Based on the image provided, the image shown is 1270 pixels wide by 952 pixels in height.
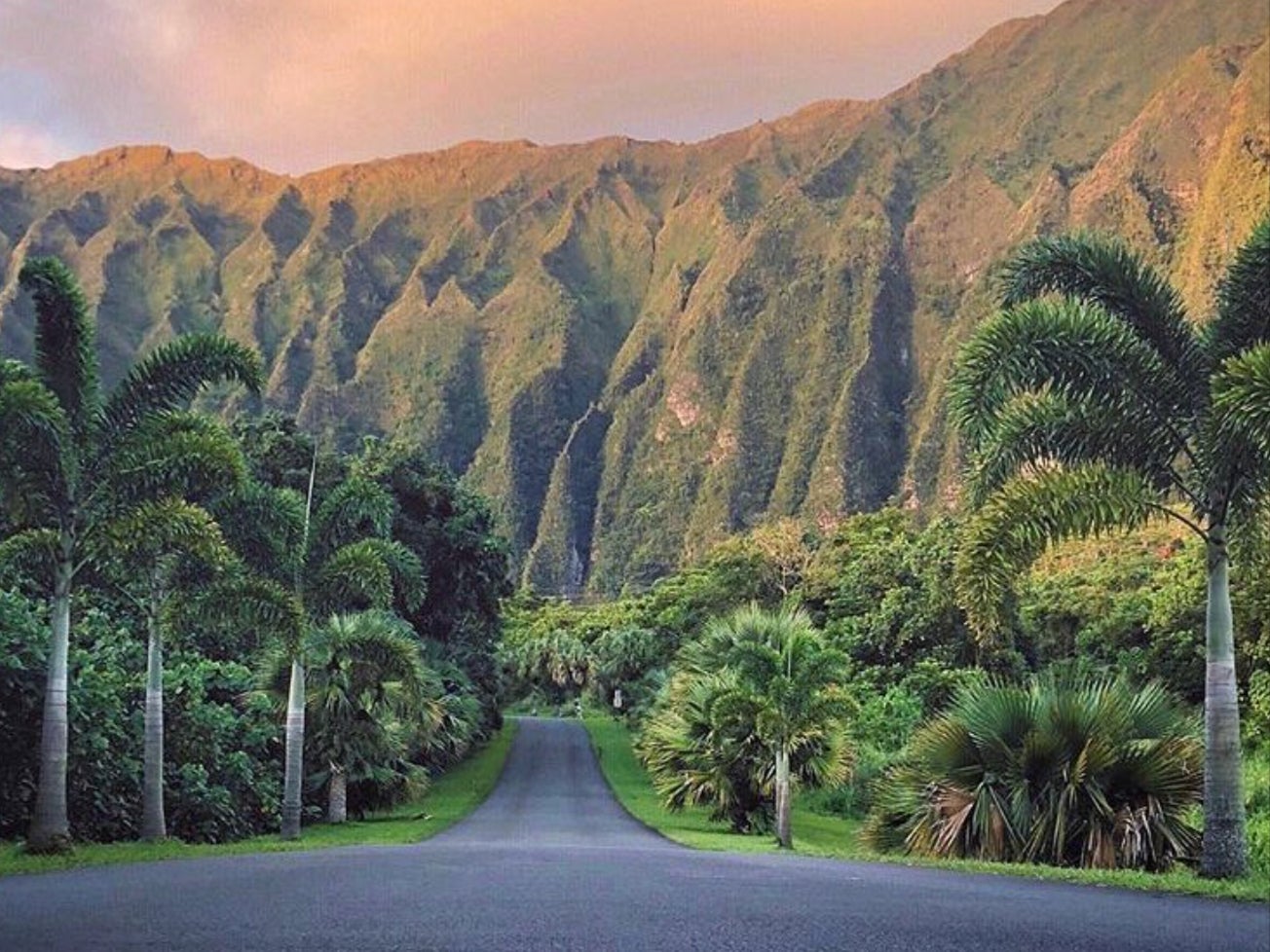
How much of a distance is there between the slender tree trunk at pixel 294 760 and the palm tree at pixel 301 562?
18mm

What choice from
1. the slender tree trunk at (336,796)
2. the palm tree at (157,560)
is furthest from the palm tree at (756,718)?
the palm tree at (157,560)

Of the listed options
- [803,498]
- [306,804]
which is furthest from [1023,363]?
[803,498]

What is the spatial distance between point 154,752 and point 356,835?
249 inches

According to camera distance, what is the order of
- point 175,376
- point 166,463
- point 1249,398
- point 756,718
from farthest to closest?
point 756,718 < point 175,376 < point 166,463 < point 1249,398

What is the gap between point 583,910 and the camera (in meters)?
9.05

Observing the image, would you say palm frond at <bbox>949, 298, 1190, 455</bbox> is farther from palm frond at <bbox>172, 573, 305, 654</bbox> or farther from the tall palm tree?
palm frond at <bbox>172, 573, 305, 654</bbox>

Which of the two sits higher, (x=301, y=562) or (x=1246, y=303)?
(x=1246, y=303)

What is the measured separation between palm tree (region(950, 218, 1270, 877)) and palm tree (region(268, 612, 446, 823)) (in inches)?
623

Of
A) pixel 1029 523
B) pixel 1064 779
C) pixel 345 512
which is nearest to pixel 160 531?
pixel 345 512

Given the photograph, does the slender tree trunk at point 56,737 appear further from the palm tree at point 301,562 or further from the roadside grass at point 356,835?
the palm tree at point 301,562

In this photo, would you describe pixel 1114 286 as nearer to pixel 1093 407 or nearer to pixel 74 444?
pixel 1093 407

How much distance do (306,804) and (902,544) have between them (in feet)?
115

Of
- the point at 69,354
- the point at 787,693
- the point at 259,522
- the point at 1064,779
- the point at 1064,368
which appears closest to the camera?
the point at 1064,368

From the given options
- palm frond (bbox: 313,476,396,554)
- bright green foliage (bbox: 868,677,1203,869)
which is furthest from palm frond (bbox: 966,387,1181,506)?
palm frond (bbox: 313,476,396,554)
